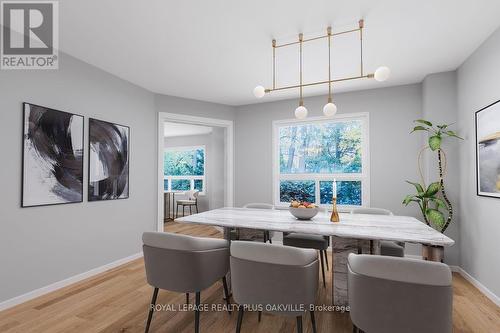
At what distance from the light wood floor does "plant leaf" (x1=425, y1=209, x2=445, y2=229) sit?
0.68 meters

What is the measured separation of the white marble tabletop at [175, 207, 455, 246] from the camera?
1.70m

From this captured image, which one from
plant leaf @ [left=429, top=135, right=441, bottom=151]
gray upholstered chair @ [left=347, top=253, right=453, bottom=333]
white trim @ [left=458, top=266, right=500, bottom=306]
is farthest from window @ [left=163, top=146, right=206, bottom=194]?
gray upholstered chair @ [left=347, top=253, right=453, bottom=333]

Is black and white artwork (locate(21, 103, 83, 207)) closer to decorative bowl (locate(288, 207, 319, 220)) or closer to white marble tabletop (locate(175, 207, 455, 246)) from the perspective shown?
white marble tabletop (locate(175, 207, 455, 246))

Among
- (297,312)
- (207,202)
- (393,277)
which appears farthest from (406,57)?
(207,202)

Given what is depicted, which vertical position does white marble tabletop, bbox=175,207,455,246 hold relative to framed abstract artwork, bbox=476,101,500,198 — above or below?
below

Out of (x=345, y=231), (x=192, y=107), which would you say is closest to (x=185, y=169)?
(x=192, y=107)

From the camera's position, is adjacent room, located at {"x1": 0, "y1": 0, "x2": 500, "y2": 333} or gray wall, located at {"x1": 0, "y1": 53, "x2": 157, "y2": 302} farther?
gray wall, located at {"x1": 0, "y1": 53, "x2": 157, "y2": 302}

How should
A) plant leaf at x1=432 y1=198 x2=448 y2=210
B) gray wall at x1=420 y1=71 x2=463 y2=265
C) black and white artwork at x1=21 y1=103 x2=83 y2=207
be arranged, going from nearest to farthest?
black and white artwork at x1=21 y1=103 x2=83 y2=207 → plant leaf at x1=432 y1=198 x2=448 y2=210 → gray wall at x1=420 y1=71 x2=463 y2=265

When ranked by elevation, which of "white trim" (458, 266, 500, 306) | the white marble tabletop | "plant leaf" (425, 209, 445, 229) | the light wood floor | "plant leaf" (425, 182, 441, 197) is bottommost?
the light wood floor

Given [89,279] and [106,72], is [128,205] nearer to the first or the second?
[89,279]

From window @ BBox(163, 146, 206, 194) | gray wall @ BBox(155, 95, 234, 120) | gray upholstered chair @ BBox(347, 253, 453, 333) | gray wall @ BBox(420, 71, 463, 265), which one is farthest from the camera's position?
window @ BBox(163, 146, 206, 194)

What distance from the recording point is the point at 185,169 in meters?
7.57

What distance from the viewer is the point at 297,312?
5.02 ft

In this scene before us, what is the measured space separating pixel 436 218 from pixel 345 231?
6.02 feet
